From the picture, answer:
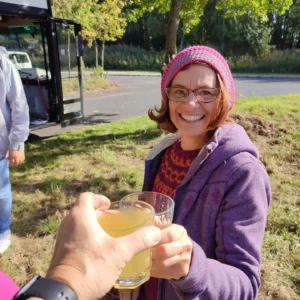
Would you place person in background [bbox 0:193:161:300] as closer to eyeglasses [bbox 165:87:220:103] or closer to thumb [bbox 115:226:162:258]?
thumb [bbox 115:226:162:258]

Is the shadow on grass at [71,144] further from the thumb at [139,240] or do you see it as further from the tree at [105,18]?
the tree at [105,18]

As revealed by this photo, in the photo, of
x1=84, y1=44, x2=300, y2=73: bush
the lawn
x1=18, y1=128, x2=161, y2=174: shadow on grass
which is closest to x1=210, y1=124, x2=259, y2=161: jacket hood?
the lawn

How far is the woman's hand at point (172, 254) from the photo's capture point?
0.98 m

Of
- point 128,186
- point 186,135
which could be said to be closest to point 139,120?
point 128,186

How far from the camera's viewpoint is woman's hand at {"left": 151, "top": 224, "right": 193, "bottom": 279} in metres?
0.98

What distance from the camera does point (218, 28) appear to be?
3497 cm

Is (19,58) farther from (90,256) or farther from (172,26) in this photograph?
(90,256)

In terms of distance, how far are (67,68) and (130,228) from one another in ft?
22.4

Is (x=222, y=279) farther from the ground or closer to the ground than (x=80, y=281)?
closer to the ground

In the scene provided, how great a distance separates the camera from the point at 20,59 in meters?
7.76

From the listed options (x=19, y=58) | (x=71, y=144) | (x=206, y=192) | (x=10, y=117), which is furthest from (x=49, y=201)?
(x=19, y=58)

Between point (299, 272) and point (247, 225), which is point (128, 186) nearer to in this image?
point (299, 272)

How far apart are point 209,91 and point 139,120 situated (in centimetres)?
737

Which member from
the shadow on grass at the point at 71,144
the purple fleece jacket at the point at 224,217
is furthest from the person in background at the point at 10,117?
the shadow on grass at the point at 71,144
